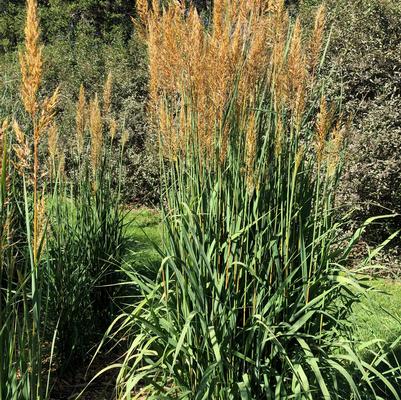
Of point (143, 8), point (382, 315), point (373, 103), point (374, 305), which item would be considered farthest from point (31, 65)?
point (373, 103)

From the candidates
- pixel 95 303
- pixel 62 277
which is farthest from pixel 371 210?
pixel 62 277

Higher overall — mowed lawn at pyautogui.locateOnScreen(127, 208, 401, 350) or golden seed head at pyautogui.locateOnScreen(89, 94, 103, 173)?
golden seed head at pyautogui.locateOnScreen(89, 94, 103, 173)

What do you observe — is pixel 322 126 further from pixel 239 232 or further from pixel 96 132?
pixel 96 132

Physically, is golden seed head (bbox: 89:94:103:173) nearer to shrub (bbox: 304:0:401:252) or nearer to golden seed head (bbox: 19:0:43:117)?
golden seed head (bbox: 19:0:43:117)

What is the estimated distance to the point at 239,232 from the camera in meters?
2.17

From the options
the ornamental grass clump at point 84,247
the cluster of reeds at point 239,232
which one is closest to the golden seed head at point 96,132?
the ornamental grass clump at point 84,247

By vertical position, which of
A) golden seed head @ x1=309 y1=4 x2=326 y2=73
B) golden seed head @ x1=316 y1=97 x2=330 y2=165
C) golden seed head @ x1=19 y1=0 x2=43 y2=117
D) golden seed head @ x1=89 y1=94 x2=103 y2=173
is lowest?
golden seed head @ x1=89 y1=94 x2=103 y2=173

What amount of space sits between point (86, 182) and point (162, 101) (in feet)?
4.30

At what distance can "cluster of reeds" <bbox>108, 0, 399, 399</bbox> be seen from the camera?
6.98ft

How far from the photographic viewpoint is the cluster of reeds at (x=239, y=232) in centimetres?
213

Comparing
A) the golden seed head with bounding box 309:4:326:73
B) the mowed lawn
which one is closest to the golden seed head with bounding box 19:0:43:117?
the mowed lawn

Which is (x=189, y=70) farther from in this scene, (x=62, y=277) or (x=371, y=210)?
(x=371, y=210)

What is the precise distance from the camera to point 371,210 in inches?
253

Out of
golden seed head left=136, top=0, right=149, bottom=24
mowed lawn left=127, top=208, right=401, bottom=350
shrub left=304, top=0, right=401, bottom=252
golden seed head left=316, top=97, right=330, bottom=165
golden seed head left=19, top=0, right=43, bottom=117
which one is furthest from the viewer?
shrub left=304, top=0, right=401, bottom=252
